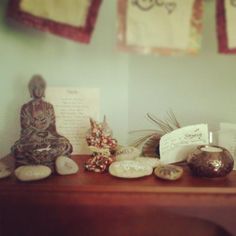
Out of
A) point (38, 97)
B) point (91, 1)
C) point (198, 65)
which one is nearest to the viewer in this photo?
point (91, 1)

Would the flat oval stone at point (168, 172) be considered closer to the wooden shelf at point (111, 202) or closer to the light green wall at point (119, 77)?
the wooden shelf at point (111, 202)

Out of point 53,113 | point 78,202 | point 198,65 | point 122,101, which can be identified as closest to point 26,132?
point 53,113

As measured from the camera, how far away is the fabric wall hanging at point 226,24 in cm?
63

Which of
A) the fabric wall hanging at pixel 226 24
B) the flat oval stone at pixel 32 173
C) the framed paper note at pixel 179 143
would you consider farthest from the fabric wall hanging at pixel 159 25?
the flat oval stone at pixel 32 173

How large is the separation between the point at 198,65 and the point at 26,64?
465 mm

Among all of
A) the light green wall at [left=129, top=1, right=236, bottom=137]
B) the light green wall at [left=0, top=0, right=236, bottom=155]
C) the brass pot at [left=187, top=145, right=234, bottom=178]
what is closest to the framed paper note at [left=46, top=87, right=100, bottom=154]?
the light green wall at [left=0, top=0, right=236, bottom=155]

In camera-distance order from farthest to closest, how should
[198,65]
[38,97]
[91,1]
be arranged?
[198,65], [38,97], [91,1]

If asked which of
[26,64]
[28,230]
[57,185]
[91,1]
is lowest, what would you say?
[28,230]

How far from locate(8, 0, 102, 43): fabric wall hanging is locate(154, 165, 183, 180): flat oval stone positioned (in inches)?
13.6

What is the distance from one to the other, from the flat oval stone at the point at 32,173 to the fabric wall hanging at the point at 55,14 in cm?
28

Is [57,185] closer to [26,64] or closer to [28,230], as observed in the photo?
[28,230]

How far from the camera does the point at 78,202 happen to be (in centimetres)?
61

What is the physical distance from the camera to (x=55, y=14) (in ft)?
1.93

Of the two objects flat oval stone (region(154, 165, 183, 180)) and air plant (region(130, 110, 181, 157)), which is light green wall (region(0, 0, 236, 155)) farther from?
flat oval stone (region(154, 165, 183, 180))
